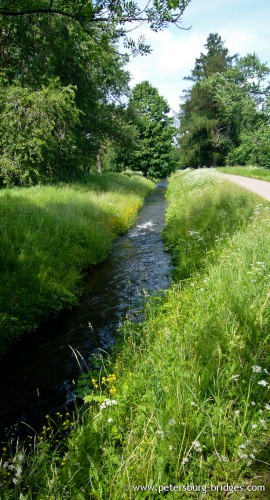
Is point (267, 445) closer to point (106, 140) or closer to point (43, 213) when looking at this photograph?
point (43, 213)

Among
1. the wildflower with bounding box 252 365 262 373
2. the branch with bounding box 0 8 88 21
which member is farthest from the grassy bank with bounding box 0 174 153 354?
the branch with bounding box 0 8 88 21

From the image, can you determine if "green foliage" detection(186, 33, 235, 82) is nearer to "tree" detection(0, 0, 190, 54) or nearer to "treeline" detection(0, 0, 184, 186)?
"treeline" detection(0, 0, 184, 186)

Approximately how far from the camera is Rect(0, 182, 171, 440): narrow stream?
430 centimetres

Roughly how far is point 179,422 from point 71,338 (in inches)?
143

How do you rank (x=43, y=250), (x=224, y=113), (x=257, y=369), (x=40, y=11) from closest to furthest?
(x=257, y=369), (x=40, y=11), (x=43, y=250), (x=224, y=113)

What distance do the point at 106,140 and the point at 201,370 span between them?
70.0ft

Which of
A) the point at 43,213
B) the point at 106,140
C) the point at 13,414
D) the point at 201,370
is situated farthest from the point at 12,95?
the point at 201,370

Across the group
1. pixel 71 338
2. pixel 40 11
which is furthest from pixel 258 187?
pixel 40 11

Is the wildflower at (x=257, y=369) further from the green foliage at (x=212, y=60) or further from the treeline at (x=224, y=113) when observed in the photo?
the green foliage at (x=212, y=60)

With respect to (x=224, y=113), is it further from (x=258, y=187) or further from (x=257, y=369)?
(x=257, y=369)

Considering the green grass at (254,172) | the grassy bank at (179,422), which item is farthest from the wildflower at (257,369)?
the green grass at (254,172)

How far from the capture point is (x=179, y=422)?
2.62 metres

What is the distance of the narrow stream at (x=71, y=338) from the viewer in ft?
14.1

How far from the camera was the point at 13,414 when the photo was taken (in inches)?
160
